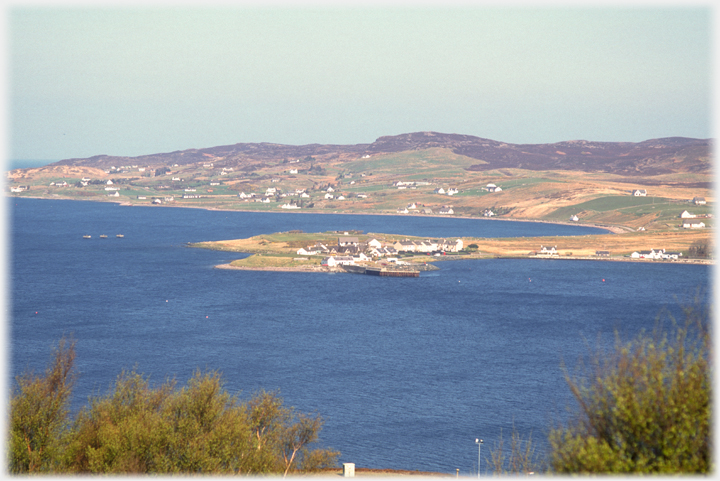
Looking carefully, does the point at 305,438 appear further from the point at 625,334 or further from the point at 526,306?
the point at 526,306

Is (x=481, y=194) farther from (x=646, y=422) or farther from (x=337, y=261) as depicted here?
(x=646, y=422)

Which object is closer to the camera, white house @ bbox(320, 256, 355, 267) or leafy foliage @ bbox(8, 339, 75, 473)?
leafy foliage @ bbox(8, 339, 75, 473)

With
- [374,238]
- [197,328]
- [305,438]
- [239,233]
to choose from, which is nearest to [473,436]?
[305,438]

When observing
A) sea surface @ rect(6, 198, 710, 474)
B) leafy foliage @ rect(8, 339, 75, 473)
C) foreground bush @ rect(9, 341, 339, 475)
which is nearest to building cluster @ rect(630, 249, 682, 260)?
sea surface @ rect(6, 198, 710, 474)

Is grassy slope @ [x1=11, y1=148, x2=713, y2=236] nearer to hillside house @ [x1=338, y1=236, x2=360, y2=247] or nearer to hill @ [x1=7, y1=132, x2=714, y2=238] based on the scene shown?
hill @ [x1=7, y1=132, x2=714, y2=238]

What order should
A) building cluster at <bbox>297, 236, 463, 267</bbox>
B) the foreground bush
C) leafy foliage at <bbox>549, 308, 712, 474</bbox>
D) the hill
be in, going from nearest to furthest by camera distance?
1. leafy foliage at <bbox>549, 308, 712, 474</bbox>
2. the foreground bush
3. building cluster at <bbox>297, 236, 463, 267</bbox>
4. the hill
